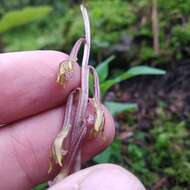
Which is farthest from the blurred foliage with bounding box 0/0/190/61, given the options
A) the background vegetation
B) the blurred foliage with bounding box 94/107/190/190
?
the blurred foliage with bounding box 94/107/190/190

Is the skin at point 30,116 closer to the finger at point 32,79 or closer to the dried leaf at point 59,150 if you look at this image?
the finger at point 32,79

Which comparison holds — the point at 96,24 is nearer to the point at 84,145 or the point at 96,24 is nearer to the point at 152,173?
the point at 152,173

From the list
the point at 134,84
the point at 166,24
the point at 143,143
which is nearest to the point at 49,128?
the point at 143,143

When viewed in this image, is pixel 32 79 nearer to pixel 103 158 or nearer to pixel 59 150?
pixel 59 150

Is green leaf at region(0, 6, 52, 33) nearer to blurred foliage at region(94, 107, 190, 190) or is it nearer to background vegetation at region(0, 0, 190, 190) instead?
background vegetation at region(0, 0, 190, 190)

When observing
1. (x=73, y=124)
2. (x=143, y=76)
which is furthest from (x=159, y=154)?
(x=73, y=124)

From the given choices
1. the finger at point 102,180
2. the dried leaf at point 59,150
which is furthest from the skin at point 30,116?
the finger at point 102,180
